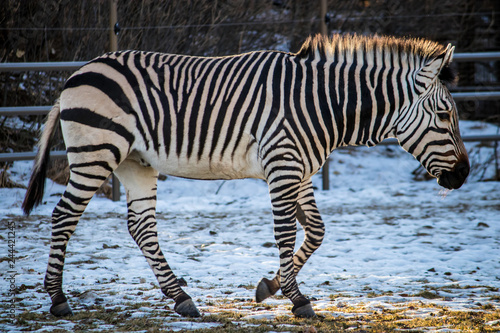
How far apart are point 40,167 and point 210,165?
1275 mm

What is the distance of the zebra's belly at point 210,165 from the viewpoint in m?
3.68

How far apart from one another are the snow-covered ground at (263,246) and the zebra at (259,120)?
60 cm

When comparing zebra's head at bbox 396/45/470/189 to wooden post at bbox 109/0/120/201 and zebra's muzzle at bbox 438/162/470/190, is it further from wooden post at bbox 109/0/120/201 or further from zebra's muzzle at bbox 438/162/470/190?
wooden post at bbox 109/0/120/201

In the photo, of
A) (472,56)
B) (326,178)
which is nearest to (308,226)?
(326,178)

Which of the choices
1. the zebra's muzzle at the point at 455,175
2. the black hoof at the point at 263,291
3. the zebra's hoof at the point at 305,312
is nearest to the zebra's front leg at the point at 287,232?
the zebra's hoof at the point at 305,312

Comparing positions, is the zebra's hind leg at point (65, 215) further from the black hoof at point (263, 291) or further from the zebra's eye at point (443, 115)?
the zebra's eye at point (443, 115)

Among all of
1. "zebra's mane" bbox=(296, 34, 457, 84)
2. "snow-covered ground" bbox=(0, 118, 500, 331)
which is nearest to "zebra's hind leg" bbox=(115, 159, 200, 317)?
"snow-covered ground" bbox=(0, 118, 500, 331)

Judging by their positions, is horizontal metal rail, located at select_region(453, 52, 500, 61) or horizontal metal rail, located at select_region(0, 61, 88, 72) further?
horizontal metal rail, located at select_region(453, 52, 500, 61)

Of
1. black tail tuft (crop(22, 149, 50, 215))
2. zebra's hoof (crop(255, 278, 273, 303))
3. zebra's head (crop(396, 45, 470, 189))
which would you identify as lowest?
zebra's hoof (crop(255, 278, 273, 303))

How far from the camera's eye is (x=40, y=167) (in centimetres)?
391

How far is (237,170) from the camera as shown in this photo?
12.3 feet

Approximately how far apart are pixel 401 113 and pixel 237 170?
3.95ft

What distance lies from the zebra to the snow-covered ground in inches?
23.5

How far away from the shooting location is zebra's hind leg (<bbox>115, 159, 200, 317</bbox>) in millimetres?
3754
